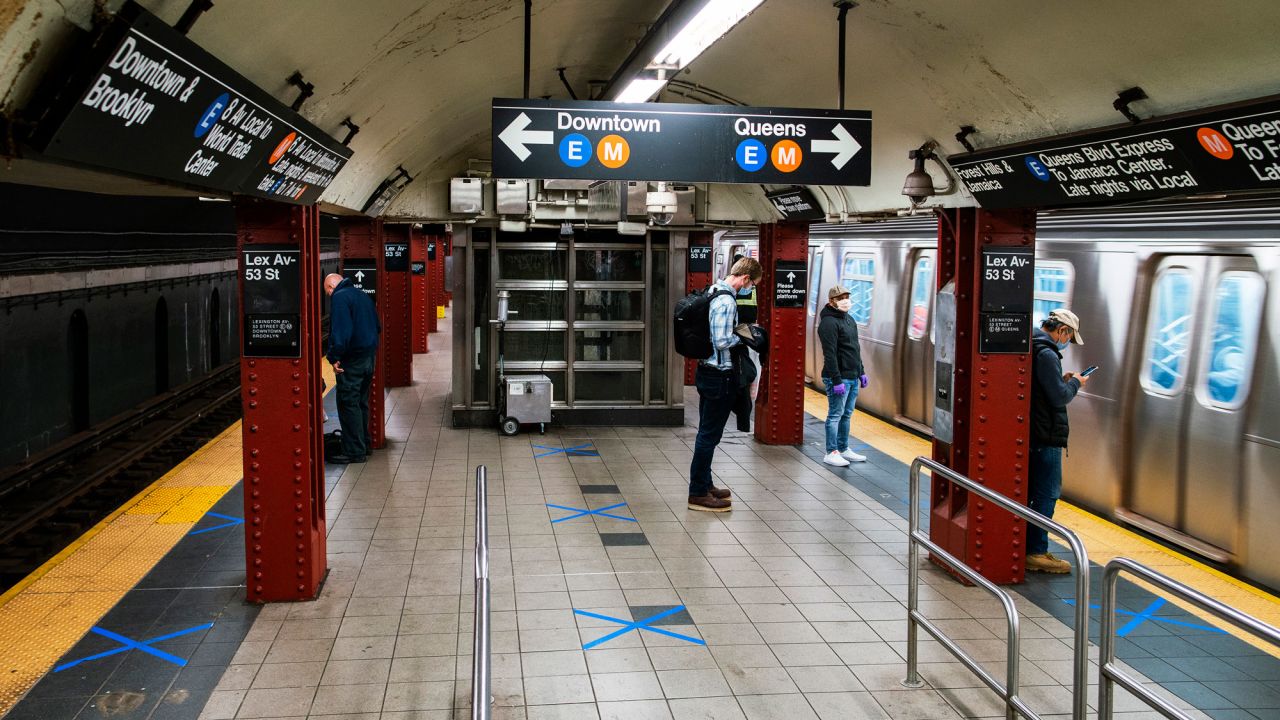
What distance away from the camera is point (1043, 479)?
7035mm

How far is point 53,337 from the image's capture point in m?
10.5

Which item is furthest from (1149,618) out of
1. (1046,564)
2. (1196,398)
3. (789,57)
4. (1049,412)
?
(789,57)

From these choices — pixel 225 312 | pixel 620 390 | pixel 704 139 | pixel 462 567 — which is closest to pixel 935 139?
pixel 704 139

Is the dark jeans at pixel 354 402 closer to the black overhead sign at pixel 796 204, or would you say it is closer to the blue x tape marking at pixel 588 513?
the blue x tape marking at pixel 588 513

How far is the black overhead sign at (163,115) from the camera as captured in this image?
274cm

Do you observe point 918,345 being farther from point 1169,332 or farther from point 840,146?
point 840,146

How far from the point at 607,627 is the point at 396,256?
1079cm

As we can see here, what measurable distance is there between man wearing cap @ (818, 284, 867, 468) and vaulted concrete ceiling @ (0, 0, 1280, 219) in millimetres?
1357

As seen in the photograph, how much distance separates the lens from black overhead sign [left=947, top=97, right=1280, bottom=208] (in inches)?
167

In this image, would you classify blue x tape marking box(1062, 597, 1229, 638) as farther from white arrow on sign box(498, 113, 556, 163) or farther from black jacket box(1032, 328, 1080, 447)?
white arrow on sign box(498, 113, 556, 163)

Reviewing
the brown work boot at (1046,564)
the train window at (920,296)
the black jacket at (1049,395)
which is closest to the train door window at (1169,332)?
the black jacket at (1049,395)

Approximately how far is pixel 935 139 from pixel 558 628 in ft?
13.0

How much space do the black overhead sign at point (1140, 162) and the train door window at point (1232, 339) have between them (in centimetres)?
171

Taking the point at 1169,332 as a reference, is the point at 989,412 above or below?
below
